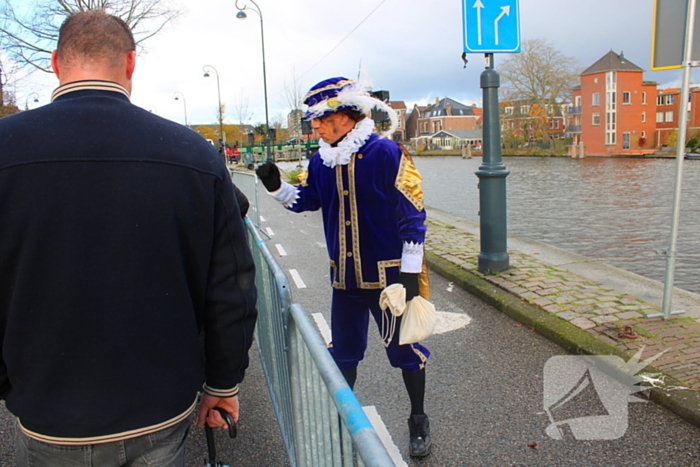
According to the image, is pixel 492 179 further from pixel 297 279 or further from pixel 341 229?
pixel 341 229

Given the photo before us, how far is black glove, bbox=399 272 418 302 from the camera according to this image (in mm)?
2920

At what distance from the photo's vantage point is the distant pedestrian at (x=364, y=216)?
293 centimetres

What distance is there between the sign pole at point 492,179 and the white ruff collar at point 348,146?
11.1 feet

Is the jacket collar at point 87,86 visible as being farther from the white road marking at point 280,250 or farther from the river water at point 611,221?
the white road marking at point 280,250

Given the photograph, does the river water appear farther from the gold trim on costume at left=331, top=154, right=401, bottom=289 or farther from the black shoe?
the gold trim on costume at left=331, top=154, right=401, bottom=289

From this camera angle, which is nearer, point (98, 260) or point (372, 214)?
point (98, 260)

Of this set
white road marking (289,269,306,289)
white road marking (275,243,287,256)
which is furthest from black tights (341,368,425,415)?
white road marking (275,243,287,256)

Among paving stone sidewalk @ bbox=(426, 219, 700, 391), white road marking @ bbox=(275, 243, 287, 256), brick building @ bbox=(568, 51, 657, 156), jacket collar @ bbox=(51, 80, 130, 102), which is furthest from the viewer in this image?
brick building @ bbox=(568, 51, 657, 156)

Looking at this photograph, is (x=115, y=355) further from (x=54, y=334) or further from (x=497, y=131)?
(x=497, y=131)

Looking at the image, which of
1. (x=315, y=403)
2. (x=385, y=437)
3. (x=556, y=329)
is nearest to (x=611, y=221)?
(x=556, y=329)

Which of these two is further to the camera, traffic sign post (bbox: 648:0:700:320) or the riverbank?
traffic sign post (bbox: 648:0:700:320)

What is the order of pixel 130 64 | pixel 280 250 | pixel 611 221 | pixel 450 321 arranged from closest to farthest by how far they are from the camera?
pixel 130 64
pixel 450 321
pixel 280 250
pixel 611 221

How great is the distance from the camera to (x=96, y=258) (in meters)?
1.43

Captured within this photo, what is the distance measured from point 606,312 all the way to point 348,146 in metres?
3.23
